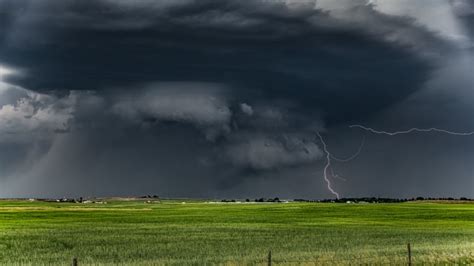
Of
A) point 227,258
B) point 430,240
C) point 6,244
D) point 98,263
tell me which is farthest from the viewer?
point 430,240

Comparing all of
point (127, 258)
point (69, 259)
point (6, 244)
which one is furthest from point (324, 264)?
point (6, 244)

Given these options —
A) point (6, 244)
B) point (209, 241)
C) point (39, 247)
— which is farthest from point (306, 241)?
point (6, 244)

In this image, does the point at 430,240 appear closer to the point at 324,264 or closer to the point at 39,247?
the point at 324,264

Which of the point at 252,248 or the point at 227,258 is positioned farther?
the point at 252,248

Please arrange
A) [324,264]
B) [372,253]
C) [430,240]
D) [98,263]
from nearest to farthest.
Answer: [324,264]
[98,263]
[372,253]
[430,240]

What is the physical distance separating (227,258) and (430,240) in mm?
27196

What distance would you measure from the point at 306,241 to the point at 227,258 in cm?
1805

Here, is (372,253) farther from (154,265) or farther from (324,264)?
(154,265)

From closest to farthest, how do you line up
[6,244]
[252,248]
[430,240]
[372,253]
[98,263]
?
1. [98,263]
2. [372,253]
3. [252,248]
4. [6,244]
5. [430,240]

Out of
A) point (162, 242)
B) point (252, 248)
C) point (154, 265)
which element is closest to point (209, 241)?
point (162, 242)

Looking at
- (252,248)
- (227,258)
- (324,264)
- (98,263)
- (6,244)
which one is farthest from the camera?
(6,244)

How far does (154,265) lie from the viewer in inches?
1364

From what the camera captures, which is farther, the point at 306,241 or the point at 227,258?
the point at 306,241

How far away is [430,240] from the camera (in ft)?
192
